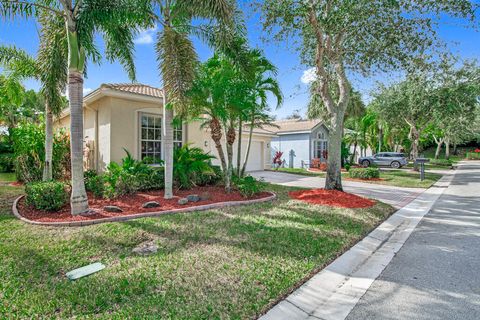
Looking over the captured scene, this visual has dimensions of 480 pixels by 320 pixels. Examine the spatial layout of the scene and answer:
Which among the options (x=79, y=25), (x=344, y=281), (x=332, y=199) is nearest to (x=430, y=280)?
(x=344, y=281)

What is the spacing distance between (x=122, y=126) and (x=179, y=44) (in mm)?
4959

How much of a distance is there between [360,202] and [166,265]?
6742mm

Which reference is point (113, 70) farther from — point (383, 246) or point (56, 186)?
point (383, 246)

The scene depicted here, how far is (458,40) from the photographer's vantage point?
8.79 meters

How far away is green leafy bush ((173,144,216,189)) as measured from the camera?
29.9 feet

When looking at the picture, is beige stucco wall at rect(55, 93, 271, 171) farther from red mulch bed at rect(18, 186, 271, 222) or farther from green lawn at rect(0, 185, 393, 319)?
green lawn at rect(0, 185, 393, 319)

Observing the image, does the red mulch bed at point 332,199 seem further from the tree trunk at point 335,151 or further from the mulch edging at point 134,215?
the mulch edging at point 134,215

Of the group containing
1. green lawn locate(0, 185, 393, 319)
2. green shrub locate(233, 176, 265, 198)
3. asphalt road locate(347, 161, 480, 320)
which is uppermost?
green shrub locate(233, 176, 265, 198)

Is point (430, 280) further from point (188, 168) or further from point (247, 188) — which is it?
point (188, 168)

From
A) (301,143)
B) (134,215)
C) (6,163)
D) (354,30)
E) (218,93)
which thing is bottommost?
(134,215)

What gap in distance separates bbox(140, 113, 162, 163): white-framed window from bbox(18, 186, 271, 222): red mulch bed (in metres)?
3.12

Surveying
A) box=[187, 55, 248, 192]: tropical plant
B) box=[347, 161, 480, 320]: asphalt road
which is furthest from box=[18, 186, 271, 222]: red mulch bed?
box=[347, 161, 480, 320]: asphalt road

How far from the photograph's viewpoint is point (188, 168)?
942 centimetres

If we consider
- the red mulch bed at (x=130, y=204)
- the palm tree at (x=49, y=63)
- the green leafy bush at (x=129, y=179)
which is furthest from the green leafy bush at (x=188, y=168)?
the palm tree at (x=49, y=63)
